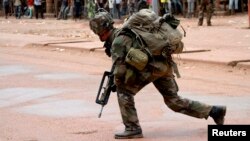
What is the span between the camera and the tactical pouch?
7.06 meters

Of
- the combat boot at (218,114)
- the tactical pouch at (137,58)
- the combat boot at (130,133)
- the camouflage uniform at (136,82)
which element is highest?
the tactical pouch at (137,58)

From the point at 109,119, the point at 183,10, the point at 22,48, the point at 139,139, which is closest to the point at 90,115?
the point at 109,119

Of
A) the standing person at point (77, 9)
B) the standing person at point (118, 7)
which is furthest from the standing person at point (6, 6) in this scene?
the standing person at point (118, 7)

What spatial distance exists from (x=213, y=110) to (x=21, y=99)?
14.5 feet

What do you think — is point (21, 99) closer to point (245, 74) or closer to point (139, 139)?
point (139, 139)

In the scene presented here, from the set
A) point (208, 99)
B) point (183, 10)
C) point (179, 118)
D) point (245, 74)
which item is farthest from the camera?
point (183, 10)

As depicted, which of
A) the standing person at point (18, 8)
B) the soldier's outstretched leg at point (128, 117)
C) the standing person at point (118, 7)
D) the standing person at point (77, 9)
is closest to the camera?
the soldier's outstretched leg at point (128, 117)

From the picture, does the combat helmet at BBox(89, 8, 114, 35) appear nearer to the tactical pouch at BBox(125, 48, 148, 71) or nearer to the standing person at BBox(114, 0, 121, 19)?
the tactical pouch at BBox(125, 48, 148, 71)

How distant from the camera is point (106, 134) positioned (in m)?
7.99

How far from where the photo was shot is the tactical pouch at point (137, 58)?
23.2 ft

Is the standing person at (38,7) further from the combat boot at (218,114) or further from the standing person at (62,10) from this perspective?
the combat boot at (218,114)

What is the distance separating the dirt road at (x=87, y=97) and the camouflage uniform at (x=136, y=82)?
326 mm

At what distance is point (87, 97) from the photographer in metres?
11.0

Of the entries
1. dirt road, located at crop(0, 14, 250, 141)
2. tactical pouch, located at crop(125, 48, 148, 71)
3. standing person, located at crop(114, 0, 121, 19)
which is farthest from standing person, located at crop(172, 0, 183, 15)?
tactical pouch, located at crop(125, 48, 148, 71)
